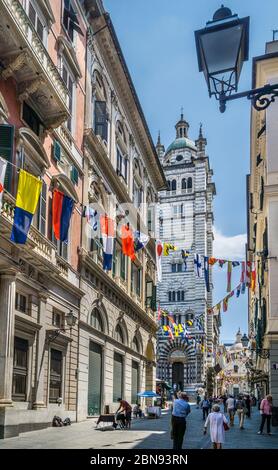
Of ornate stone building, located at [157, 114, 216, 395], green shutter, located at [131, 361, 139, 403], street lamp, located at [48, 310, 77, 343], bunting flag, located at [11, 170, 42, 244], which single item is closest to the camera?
bunting flag, located at [11, 170, 42, 244]

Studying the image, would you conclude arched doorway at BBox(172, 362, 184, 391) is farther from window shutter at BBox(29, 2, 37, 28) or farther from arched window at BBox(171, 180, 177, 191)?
window shutter at BBox(29, 2, 37, 28)

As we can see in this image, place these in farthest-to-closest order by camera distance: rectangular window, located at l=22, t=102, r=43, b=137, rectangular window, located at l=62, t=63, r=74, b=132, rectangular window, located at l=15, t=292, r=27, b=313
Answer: rectangular window, located at l=62, t=63, r=74, b=132 → rectangular window, located at l=22, t=102, r=43, b=137 → rectangular window, located at l=15, t=292, r=27, b=313

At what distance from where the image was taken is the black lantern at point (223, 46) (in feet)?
→ 21.7

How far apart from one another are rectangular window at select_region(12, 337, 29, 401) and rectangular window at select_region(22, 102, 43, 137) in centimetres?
749

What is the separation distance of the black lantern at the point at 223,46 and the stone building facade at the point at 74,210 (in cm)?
1108

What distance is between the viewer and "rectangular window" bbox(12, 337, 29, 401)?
19203mm

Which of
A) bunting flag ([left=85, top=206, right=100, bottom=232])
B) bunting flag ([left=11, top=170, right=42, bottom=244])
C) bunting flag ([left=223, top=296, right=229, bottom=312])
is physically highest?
bunting flag ([left=85, top=206, right=100, bottom=232])

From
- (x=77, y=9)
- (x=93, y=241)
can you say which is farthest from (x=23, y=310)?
(x=77, y=9)

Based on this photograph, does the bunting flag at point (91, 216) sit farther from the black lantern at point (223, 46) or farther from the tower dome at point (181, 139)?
the tower dome at point (181, 139)

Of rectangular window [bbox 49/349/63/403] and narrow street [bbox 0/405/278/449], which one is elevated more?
rectangular window [bbox 49/349/63/403]

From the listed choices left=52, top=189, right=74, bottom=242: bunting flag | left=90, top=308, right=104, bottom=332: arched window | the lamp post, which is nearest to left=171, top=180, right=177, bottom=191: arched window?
left=90, top=308, right=104, bottom=332: arched window

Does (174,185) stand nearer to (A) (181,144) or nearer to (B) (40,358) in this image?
(A) (181,144)

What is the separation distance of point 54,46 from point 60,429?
14.8 meters

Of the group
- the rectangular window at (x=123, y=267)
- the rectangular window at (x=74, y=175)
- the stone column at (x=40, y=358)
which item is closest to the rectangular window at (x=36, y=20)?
the rectangular window at (x=74, y=175)
